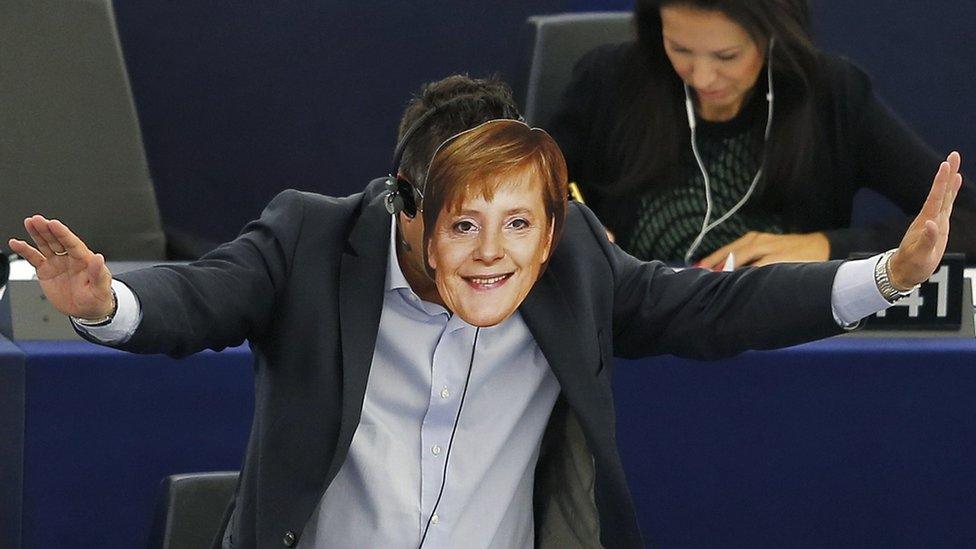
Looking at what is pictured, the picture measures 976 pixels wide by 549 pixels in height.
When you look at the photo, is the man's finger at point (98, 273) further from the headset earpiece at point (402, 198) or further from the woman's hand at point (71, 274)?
the headset earpiece at point (402, 198)

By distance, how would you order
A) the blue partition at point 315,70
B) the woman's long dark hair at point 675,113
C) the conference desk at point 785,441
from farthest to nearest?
1. the blue partition at point 315,70
2. the woman's long dark hair at point 675,113
3. the conference desk at point 785,441

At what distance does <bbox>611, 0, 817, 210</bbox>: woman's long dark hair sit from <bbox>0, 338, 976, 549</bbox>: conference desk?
70 cm

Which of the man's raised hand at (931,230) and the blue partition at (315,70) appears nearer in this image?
the man's raised hand at (931,230)

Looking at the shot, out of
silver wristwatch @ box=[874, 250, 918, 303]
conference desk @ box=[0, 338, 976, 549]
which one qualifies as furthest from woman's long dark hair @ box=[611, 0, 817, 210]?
silver wristwatch @ box=[874, 250, 918, 303]

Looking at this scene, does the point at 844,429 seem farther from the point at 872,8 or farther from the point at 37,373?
the point at 872,8

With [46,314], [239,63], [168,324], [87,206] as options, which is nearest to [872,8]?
[239,63]

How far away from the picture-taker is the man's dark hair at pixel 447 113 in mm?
1609

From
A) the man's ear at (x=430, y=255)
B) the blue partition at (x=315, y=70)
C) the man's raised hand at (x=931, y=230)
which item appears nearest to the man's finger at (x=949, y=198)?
the man's raised hand at (x=931, y=230)

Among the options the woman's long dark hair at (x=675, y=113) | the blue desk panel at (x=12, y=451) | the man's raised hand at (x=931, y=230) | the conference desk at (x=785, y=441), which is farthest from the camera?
the woman's long dark hair at (x=675, y=113)

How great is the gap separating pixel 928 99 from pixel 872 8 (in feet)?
0.85

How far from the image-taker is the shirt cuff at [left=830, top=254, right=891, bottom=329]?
164cm

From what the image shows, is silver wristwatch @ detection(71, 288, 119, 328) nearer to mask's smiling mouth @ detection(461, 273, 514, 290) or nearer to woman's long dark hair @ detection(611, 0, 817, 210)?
mask's smiling mouth @ detection(461, 273, 514, 290)

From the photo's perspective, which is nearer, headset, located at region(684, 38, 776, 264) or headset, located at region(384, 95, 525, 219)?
headset, located at region(384, 95, 525, 219)

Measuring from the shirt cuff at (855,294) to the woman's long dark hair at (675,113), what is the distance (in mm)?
1162
